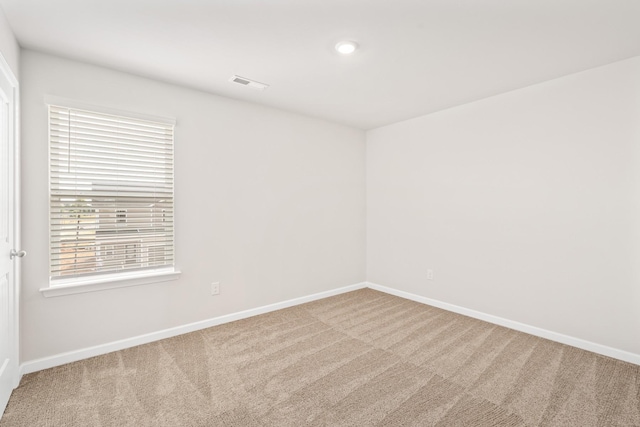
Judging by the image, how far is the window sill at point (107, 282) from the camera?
2.39 meters

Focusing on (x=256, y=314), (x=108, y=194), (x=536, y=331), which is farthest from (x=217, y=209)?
(x=536, y=331)

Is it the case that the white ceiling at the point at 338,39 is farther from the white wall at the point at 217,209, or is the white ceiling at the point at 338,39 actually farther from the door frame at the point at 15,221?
the door frame at the point at 15,221

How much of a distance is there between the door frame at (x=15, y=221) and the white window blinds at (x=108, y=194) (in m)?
0.26

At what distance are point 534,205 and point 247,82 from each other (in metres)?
3.00

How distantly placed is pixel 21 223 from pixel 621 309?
4.74 meters

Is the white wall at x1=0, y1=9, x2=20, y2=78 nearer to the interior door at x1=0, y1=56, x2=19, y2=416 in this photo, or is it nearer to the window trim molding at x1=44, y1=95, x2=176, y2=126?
the interior door at x1=0, y1=56, x2=19, y2=416

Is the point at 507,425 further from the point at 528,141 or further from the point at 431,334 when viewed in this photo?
the point at 528,141

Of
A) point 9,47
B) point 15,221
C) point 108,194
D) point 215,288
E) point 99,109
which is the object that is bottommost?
point 215,288

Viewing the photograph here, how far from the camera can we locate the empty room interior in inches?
76.0

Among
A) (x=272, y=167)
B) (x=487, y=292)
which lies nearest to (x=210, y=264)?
(x=272, y=167)

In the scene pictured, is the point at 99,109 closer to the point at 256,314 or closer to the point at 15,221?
the point at 15,221

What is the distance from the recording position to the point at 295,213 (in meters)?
3.86

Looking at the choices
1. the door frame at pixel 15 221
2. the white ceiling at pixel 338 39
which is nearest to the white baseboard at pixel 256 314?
the door frame at pixel 15 221

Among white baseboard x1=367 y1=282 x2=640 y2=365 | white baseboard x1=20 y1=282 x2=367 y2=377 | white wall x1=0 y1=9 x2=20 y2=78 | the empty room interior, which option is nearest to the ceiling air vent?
the empty room interior
